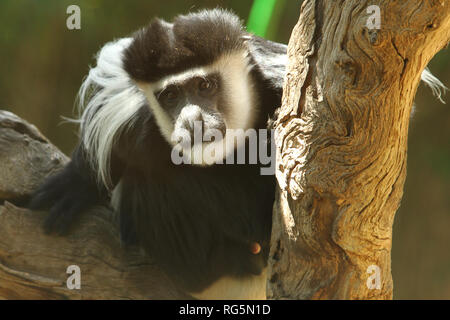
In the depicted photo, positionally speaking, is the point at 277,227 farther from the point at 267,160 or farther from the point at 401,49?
the point at 401,49

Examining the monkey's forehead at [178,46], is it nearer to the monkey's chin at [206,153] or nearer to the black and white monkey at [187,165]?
the black and white monkey at [187,165]

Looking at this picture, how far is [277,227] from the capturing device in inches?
55.8

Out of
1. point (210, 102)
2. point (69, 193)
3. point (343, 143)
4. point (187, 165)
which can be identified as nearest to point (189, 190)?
point (187, 165)

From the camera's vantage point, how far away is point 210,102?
1.82 m

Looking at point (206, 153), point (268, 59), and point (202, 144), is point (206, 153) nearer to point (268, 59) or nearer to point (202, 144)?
point (202, 144)

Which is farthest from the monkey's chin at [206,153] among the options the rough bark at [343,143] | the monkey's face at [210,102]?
the rough bark at [343,143]

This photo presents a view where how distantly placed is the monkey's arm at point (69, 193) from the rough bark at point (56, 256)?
0.04m

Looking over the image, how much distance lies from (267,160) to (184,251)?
50 centimetres

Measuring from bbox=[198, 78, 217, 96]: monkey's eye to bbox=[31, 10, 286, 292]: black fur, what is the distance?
0.08 metres

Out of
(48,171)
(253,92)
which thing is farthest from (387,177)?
(48,171)

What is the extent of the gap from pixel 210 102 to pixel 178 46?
0.23 metres

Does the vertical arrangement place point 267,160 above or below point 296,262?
above

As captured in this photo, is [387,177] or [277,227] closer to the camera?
[387,177]

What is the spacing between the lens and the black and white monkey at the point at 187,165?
1808 mm
